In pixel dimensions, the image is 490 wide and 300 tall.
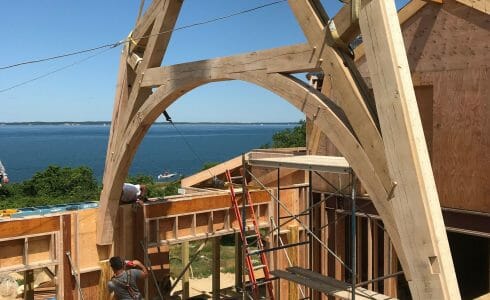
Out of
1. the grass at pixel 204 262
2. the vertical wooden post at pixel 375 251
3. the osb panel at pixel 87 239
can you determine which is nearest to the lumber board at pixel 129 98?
the osb panel at pixel 87 239

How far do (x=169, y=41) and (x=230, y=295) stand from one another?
9.11m

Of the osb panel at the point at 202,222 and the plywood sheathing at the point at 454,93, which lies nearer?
the plywood sheathing at the point at 454,93

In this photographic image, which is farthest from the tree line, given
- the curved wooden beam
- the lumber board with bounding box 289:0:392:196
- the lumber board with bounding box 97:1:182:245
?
the lumber board with bounding box 289:0:392:196

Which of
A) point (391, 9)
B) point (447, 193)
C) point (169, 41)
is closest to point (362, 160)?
point (391, 9)

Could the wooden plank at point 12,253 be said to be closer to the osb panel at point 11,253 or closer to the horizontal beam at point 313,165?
the osb panel at point 11,253

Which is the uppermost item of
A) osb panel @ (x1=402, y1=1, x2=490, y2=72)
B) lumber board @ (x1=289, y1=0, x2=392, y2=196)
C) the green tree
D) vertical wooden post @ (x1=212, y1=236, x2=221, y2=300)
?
the green tree

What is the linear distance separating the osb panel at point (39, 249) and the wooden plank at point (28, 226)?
0.17 m

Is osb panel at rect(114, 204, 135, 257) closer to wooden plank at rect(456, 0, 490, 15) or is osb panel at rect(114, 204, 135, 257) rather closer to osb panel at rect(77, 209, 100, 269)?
osb panel at rect(77, 209, 100, 269)

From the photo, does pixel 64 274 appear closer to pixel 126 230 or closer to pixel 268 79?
pixel 126 230

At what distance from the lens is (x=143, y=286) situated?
1129 centimetres

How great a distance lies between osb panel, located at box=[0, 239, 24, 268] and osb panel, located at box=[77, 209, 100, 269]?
3.60 feet

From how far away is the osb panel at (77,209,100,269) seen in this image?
9.84 m

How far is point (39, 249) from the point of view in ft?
30.6

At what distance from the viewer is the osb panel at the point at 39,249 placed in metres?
9.18
